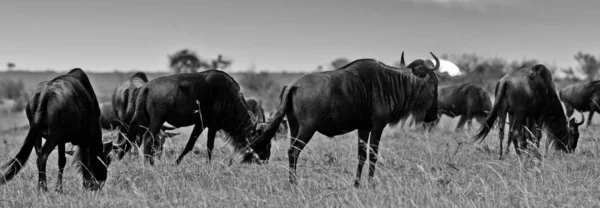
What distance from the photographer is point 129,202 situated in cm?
500

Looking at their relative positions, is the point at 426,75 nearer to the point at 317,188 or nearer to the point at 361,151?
the point at 361,151

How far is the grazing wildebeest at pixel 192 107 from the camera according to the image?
26.6 ft

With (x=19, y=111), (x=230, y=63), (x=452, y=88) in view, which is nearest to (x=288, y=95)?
(x=452, y=88)

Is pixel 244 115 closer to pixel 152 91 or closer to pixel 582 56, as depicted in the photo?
pixel 152 91

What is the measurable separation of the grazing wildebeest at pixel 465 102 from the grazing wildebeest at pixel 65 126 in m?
12.0

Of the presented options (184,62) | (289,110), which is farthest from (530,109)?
(184,62)

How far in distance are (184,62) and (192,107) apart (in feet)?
156

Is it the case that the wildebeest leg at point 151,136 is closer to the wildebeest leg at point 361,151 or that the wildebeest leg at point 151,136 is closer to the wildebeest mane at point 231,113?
the wildebeest mane at point 231,113

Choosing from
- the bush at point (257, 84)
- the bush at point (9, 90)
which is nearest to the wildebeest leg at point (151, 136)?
the bush at point (9, 90)

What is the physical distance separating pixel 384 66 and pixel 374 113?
0.56m

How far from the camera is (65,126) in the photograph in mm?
5793

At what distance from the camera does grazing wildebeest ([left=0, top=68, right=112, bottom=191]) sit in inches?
224

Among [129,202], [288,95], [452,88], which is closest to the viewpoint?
[129,202]

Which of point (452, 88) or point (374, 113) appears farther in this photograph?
point (452, 88)
